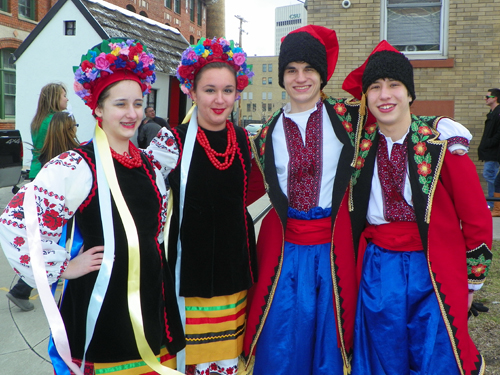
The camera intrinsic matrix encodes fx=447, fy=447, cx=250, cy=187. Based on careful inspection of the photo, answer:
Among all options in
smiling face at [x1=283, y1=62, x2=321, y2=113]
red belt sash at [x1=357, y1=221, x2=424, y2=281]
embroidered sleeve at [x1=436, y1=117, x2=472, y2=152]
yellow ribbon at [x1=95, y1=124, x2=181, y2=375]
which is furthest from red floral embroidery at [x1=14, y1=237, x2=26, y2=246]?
embroidered sleeve at [x1=436, y1=117, x2=472, y2=152]

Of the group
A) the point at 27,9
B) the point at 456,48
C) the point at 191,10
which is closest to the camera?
the point at 456,48

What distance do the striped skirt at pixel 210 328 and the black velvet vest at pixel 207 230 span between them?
3.2 inches

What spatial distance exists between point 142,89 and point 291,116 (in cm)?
82

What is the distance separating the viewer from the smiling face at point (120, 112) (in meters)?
1.86

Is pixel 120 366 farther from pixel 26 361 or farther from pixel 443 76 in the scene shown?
pixel 443 76

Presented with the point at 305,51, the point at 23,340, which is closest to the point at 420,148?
the point at 305,51

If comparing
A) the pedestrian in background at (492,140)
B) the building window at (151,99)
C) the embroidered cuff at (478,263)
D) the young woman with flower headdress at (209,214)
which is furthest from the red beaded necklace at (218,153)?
the building window at (151,99)

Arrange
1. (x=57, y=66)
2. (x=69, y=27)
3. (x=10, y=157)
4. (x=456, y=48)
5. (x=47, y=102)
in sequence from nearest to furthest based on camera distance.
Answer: (x=47, y=102), (x=10, y=157), (x=456, y=48), (x=69, y=27), (x=57, y=66)

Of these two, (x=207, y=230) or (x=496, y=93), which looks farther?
(x=496, y=93)

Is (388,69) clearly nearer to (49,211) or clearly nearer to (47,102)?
(49,211)

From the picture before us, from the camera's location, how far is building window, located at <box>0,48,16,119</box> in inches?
627

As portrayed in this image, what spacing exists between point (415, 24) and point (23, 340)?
6.57m

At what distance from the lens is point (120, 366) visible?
190 centimetres

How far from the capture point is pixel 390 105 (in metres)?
2.06
